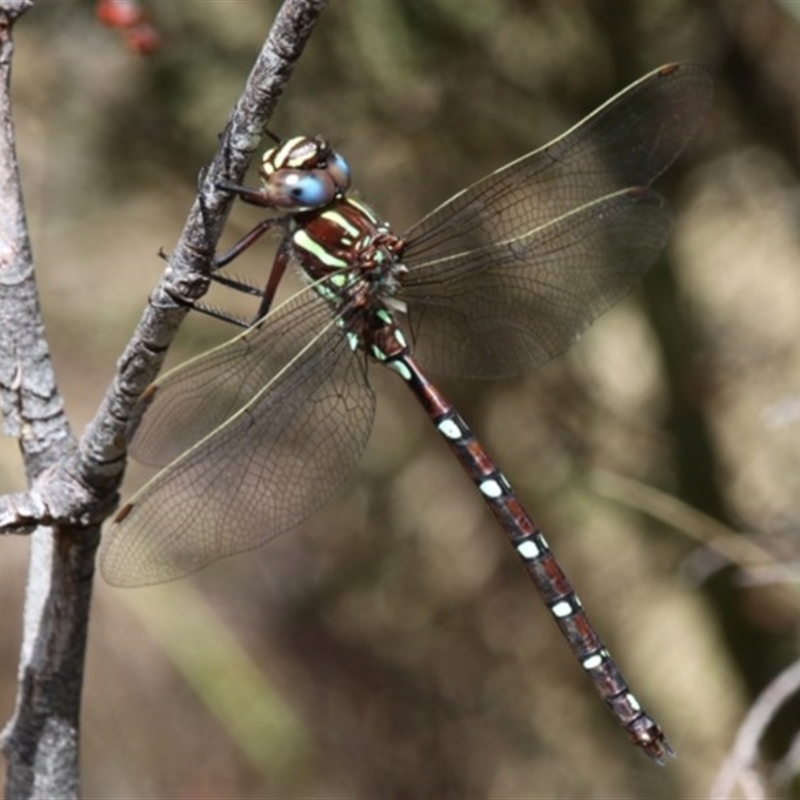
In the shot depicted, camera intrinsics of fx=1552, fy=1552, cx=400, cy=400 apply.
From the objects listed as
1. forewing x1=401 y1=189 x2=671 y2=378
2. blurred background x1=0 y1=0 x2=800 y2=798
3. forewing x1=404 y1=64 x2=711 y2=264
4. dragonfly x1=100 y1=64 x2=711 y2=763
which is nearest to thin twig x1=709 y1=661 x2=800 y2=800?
dragonfly x1=100 y1=64 x2=711 y2=763

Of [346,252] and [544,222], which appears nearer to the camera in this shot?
[346,252]

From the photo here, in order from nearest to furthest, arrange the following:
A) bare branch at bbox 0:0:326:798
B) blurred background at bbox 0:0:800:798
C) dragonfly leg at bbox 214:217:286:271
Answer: bare branch at bbox 0:0:326:798
dragonfly leg at bbox 214:217:286:271
blurred background at bbox 0:0:800:798

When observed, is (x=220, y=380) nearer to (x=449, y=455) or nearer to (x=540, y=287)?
(x=540, y=287)

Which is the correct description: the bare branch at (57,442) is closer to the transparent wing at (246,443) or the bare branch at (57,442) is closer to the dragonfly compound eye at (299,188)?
the transparent wing at (246,443)

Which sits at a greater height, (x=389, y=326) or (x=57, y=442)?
(x=389, y=326)

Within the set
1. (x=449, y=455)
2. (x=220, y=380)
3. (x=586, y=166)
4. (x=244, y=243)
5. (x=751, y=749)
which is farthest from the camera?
(x=449, y=455)

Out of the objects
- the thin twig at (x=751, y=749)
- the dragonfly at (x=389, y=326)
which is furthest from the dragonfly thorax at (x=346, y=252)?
the thin twig at (x=751, y=749)

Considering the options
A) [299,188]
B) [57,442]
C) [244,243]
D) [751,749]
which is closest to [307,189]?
[299,188]

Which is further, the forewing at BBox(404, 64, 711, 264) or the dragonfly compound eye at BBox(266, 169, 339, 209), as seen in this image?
the forewing at BBox(404, 64, 711, 264)

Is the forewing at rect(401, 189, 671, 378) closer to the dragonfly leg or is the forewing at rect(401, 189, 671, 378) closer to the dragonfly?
the dragonfly
